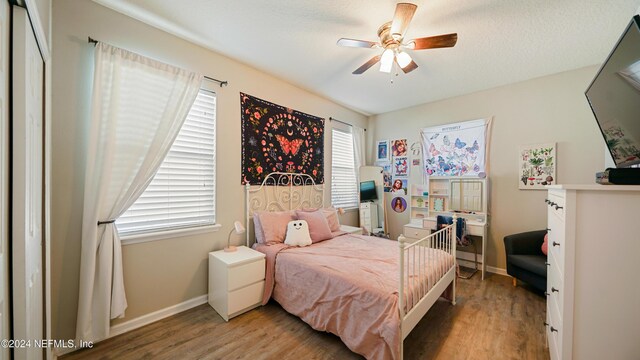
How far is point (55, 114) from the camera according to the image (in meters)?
1.73

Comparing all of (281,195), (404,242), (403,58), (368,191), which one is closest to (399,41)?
(403,58)

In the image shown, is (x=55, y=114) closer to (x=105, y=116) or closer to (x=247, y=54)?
(x=105, y=116)

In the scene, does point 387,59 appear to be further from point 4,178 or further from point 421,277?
point 4,178

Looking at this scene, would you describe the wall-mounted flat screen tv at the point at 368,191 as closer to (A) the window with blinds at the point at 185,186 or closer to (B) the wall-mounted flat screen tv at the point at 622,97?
(A) the window with blinds at the point at 185,186

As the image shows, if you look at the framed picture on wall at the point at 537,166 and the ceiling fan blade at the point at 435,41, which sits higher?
the ceiling fan blade at the point at 435,41

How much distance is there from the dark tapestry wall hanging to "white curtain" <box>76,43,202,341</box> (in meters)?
0.91

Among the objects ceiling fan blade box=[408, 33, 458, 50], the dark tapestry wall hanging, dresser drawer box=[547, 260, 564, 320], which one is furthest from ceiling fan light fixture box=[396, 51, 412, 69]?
dresser drawer box=[547, 260, 564, 320]

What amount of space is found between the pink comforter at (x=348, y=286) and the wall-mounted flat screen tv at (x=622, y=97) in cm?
144

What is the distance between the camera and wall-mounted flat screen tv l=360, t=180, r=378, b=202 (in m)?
4.47

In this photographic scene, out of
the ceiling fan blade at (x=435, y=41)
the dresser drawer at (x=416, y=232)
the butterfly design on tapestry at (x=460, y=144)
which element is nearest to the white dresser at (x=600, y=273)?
the ceiling fan blade at (x=435, y=41)

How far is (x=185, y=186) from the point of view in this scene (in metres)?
2.41

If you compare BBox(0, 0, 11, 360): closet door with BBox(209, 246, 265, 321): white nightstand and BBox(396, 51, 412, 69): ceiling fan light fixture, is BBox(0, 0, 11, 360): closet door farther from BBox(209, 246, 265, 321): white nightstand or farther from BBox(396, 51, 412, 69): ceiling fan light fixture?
BBox(396, 51, 412, 69): ceiling fan light fixture

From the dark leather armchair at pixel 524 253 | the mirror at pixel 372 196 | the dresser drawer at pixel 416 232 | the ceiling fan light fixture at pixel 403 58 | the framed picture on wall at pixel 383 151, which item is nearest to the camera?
the ceiling fan light fixture at pixel 403 58

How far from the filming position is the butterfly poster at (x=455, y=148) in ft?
11.5
